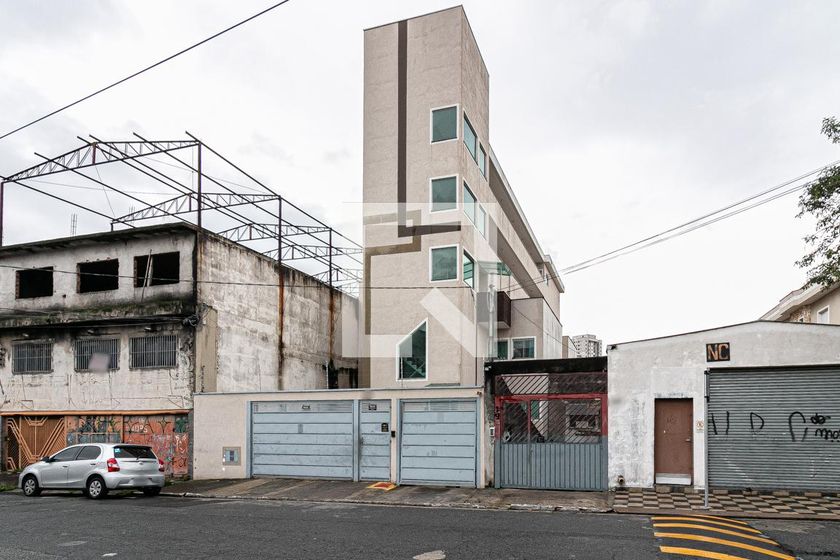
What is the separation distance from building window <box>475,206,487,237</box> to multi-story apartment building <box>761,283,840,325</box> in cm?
1095

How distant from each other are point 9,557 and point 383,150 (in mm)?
18008

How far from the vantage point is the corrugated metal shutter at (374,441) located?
59.5 ft

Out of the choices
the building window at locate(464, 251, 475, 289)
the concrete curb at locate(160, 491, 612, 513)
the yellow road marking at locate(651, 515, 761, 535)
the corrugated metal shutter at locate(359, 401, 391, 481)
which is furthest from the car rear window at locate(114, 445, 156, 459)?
the yellow road marking at locate(651, 515, 761, 535)

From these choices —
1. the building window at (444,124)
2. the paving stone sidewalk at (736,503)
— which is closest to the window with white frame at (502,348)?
the building window at (444,124)

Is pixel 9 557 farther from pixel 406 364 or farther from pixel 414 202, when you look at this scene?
pixel 414 202

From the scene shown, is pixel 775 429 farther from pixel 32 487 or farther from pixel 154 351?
pixel 32 487

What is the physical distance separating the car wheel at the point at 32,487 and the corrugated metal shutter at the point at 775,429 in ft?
57.1

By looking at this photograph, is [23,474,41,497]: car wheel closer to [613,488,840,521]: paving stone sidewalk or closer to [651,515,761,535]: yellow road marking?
[613,488,840,521]: paving stone sidewalk

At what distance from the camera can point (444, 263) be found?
23047 millimetres

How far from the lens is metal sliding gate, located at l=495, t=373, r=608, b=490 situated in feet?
52.7

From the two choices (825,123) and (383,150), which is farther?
(383,150)

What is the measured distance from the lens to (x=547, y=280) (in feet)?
133

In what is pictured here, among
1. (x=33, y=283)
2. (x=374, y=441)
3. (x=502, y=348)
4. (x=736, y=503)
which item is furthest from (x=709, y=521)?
(x=33, y=283)

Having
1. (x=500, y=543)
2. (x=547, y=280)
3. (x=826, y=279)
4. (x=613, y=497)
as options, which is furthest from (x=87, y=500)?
(x=547, y=280)
